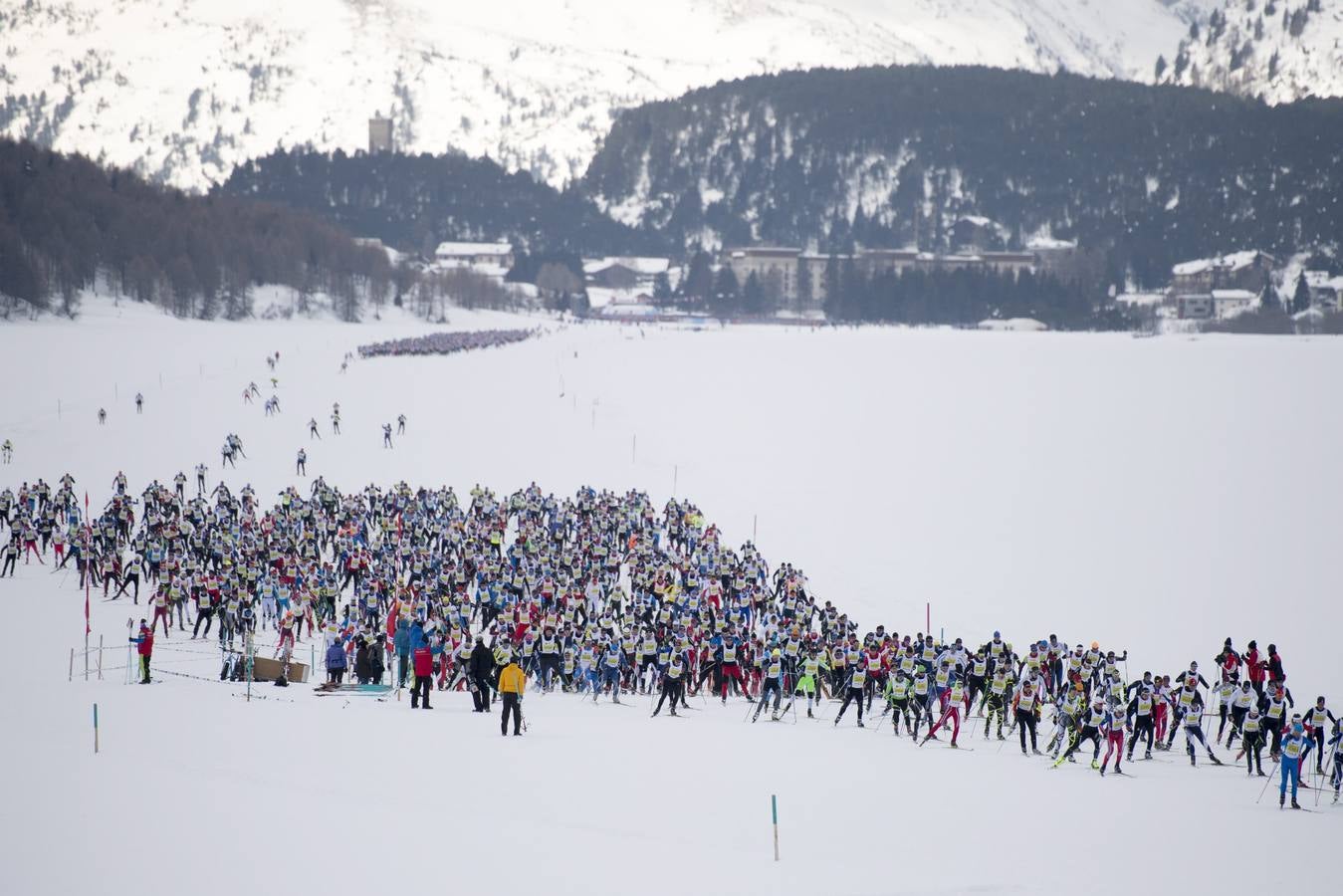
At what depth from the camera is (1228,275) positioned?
149m

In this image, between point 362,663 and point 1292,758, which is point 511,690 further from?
point 1292,758

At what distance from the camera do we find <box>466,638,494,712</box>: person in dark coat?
690 inches

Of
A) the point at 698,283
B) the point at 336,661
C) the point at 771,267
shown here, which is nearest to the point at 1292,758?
the point at 336,661

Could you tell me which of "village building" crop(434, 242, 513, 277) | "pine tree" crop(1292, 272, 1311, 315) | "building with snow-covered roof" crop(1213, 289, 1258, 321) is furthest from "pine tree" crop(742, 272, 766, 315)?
"pine tree" crop(1292, 272, 1311, 315)

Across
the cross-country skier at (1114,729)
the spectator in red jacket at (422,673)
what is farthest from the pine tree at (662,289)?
the cross-country skier at (1114,729)

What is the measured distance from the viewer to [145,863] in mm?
11570

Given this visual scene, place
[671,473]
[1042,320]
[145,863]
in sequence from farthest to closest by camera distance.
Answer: [1042,320] → [671,473] → [145,863]

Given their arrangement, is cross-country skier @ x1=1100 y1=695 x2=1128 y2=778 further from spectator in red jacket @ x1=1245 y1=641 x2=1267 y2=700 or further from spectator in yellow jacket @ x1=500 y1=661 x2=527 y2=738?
spectator in yellow jacket @ x1=500 y1=661 x2=527 y2=738

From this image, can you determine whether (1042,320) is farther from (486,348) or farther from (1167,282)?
(486,348)

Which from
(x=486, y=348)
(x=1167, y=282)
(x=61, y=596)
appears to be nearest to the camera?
(x=61, y=596)

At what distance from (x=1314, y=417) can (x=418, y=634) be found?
42.3m

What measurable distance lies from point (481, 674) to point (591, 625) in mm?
2519

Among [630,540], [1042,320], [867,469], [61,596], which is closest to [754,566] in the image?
[630,540]

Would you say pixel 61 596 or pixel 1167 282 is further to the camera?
pixel 1167 282
